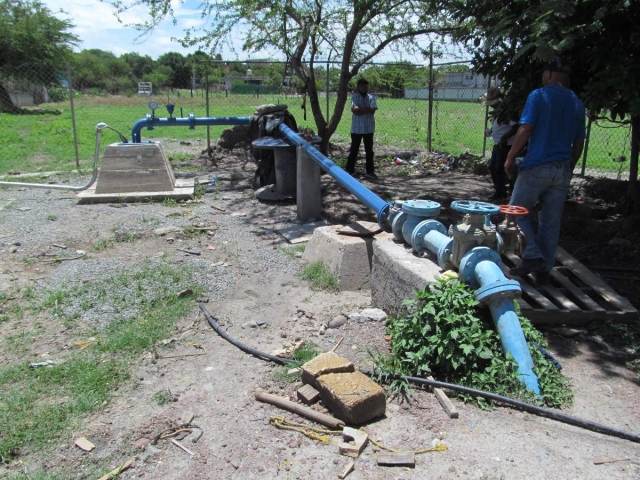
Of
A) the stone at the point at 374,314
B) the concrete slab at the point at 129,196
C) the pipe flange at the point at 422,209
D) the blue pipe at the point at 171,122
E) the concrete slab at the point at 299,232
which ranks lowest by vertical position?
the stone at the point at 374,314

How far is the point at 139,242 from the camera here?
21.5ft

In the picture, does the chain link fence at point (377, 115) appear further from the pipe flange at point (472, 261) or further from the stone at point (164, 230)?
the stone at point (164, 230)

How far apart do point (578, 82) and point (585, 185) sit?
10.3ft

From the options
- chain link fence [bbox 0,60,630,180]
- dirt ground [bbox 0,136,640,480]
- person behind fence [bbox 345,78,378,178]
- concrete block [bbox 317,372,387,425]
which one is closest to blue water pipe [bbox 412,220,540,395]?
dirt ground [bbox 0,136,640,480]

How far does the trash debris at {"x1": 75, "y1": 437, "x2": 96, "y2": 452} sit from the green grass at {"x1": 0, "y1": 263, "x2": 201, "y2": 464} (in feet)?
0.38

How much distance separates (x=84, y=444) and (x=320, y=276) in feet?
9.24

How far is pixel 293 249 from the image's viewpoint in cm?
636

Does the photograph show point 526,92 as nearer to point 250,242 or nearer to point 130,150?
point 250,242

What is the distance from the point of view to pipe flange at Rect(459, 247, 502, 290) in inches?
142

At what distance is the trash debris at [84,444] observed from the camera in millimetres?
2904

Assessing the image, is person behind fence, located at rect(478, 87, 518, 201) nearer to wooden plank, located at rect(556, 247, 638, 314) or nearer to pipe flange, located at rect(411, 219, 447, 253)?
wooden plank, located at rect(556, 247, 638, 314)

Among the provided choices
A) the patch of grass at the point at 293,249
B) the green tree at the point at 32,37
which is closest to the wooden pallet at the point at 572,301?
the patch of grass at the point at 293,249

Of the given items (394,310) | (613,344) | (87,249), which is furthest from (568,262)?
(87,249)

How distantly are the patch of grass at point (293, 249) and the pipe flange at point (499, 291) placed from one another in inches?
117
